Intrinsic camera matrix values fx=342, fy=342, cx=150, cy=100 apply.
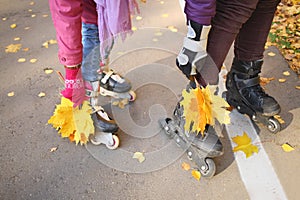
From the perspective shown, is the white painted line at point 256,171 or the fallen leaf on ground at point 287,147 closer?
the white painted line at point 256,171

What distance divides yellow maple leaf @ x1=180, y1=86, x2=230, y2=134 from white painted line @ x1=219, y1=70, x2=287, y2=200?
272mm

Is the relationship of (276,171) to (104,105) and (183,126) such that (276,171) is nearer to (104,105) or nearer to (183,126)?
(183,126)

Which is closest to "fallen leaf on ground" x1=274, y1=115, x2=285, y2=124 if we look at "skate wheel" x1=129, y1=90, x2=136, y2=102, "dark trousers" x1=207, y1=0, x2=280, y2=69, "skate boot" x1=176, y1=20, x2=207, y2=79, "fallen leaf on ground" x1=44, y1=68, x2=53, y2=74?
"dark trousers" x1=207, y1=0, x2=280, y2=69

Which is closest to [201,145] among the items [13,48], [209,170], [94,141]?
[209,170]

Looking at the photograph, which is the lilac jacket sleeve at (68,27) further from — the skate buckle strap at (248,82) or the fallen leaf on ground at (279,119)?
the fallen leaf on ground at (279,119)

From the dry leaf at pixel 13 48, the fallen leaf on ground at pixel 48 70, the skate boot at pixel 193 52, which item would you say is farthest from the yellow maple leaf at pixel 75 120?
the dry leaf at pixel 13 48

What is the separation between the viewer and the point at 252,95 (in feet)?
6.26

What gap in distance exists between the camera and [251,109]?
76.2 inches

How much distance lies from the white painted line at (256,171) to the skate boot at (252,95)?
0.09 meters

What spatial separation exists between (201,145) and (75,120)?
25.1 inches

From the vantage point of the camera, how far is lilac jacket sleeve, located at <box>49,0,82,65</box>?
4.56ft

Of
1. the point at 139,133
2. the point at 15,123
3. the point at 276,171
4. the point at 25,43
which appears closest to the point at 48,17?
the point at 25,43

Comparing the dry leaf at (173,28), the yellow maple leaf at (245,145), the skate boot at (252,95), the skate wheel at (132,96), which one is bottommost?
the dry leaf at (173,28)

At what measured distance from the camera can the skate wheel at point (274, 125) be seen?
1881 mm
